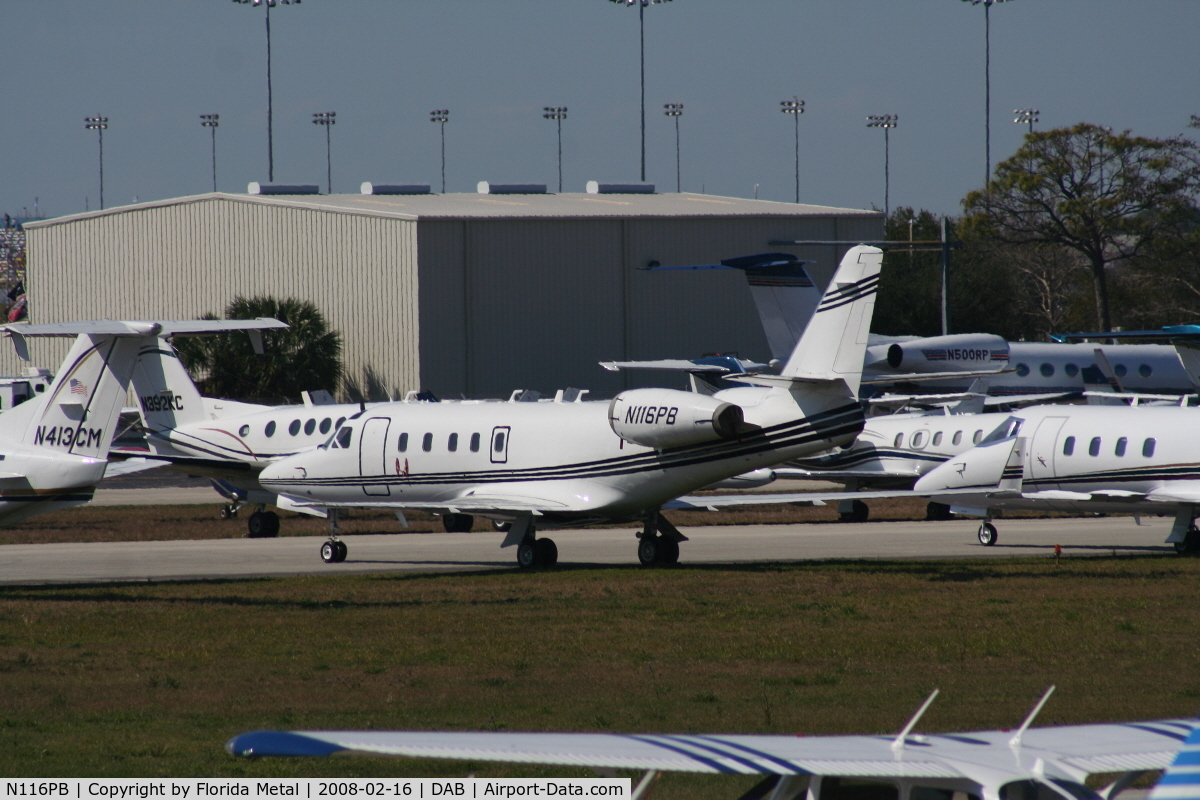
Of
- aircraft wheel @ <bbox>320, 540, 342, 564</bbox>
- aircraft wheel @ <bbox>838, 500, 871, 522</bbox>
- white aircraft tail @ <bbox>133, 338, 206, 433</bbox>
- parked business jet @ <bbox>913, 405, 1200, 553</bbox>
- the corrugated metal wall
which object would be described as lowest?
aircraft wheel @ <bbox>838, 500, 871, 522</bbox>

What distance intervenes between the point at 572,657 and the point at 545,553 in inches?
358

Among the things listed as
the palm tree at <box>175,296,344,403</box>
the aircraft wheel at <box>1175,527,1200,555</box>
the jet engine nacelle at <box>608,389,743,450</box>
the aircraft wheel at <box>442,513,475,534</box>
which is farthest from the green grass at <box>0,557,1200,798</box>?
the palm tree at <box>175,296,344,403</box>

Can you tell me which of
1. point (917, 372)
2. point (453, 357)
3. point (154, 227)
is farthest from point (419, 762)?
point (154, 227)

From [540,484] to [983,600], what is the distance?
769 centimetres

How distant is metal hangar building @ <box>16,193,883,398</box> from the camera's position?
219 feet

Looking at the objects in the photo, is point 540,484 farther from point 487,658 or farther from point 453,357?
point 453,357

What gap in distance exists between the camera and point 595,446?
77.7ft

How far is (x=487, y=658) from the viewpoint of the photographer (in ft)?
50.6

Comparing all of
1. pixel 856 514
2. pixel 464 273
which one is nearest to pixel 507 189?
pixel 464 273

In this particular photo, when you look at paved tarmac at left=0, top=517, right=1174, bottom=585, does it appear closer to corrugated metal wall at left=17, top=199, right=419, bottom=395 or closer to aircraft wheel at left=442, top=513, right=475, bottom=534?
aircraft wheel at left=442, top=513, right=475, bottom=534

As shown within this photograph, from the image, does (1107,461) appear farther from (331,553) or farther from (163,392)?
(163,392)
